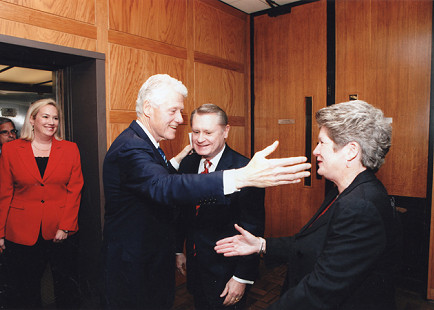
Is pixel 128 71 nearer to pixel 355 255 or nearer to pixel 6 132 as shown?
pixel 6 132

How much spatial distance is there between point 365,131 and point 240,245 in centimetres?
82

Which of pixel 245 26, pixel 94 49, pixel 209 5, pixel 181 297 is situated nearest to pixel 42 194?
pixel 94 49

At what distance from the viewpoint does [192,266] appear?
6.54 ft

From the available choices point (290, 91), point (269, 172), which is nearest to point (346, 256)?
point (269, 172)

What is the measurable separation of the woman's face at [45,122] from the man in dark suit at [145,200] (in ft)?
3.84

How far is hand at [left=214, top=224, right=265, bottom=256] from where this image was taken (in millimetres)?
1583

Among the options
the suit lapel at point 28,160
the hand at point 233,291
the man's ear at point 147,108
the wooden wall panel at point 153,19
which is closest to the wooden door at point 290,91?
the wooden wall panel at point 153,19

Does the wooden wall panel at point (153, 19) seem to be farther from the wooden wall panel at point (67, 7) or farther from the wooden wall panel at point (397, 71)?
the wooden wall panel at point (397, 71)

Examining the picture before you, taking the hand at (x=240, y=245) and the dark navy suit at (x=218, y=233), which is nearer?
the hand at (x=240, y=245)

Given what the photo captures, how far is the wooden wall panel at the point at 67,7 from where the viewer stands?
217 cm

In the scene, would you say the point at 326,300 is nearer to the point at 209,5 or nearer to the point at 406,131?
the point at 406,131

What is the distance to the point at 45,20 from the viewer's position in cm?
222

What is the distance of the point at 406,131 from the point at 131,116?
272 centimetres

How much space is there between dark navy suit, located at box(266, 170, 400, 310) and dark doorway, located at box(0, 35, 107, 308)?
1926 millimetres
